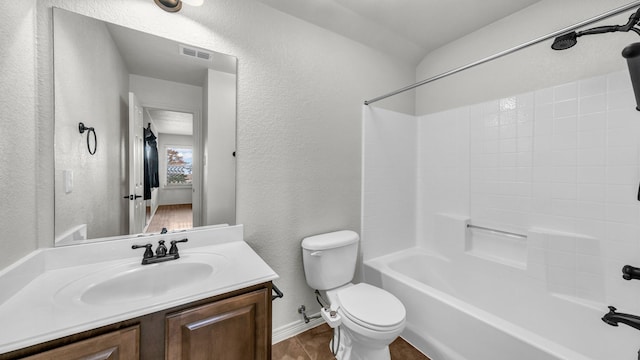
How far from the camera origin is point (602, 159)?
148cm

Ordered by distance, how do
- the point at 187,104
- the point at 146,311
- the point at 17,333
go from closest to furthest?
the point at 17,333 → the point at 146,311 → the point at 187,104

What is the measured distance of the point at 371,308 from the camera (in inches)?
57.1

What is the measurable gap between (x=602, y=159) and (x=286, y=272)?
2216 mm

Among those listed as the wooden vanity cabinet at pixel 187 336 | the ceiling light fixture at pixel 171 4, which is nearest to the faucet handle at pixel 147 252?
the wooden vanity cabinet at pixel 187 336

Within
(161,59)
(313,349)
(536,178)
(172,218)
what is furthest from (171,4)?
(536,178)

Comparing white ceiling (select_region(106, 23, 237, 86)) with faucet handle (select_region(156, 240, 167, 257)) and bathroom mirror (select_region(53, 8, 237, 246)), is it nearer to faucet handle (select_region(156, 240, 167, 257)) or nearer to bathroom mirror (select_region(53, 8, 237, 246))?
bathroom mirror (select_region(53, 8, 237, 246))

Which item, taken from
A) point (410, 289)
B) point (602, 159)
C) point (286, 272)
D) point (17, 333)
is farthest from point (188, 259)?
point (602, 159)

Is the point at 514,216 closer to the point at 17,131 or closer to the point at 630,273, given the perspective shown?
the point at 630,273

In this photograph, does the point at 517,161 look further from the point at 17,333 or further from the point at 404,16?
the point at 17,333

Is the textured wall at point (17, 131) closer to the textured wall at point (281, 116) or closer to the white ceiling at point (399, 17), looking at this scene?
the textured wall at point (281, 116)

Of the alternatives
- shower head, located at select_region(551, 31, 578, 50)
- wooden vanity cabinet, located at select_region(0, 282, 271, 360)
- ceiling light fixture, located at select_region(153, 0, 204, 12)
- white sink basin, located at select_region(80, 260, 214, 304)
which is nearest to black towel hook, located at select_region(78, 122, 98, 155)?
white sink basin, located at select_region(80, 260, 214, 304)

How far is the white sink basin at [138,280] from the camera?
954 mm

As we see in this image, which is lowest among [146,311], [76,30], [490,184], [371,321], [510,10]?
[371,321]

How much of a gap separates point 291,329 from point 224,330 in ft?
3.24
